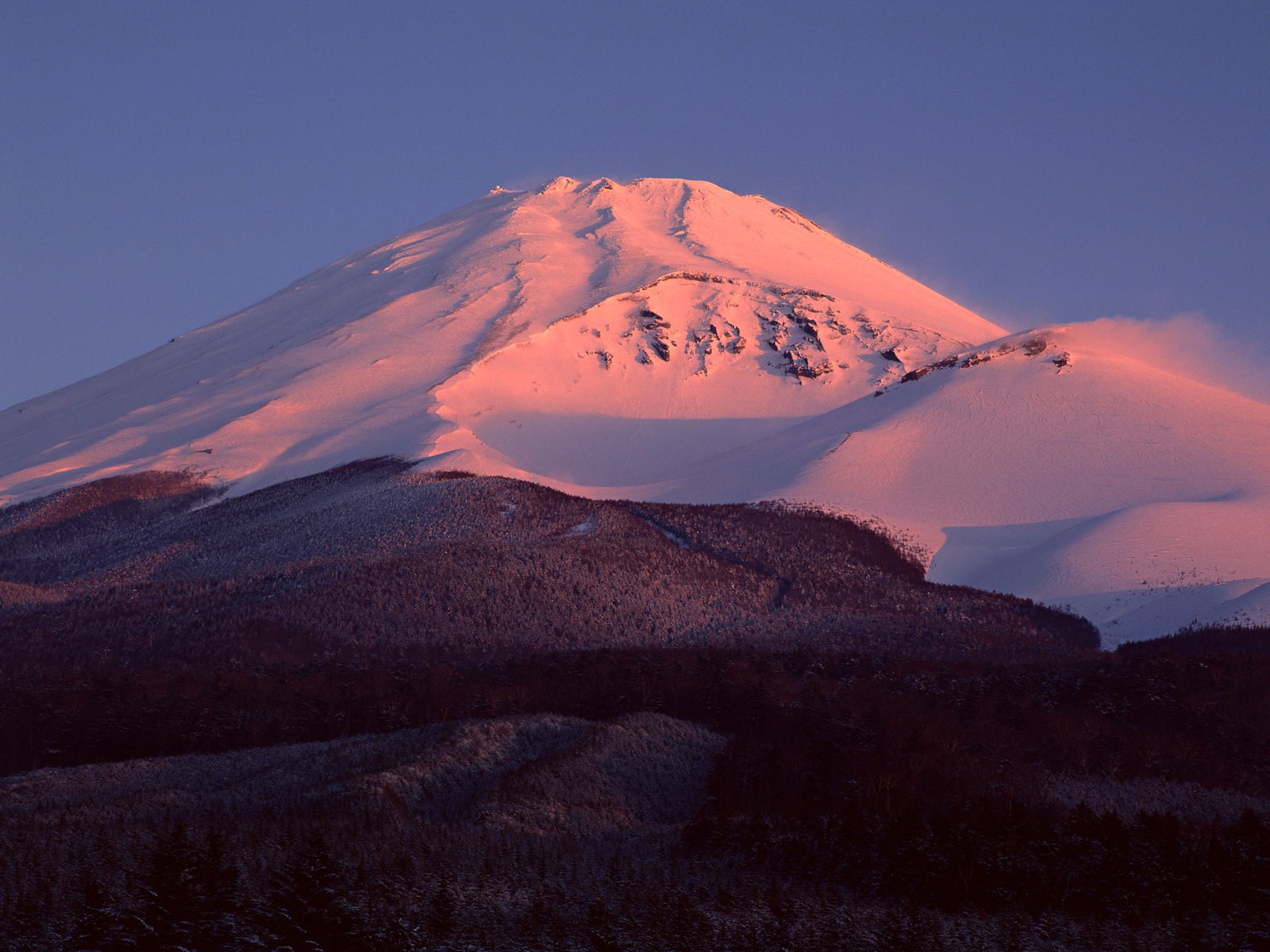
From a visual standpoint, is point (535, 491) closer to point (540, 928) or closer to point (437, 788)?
point (437, 788)

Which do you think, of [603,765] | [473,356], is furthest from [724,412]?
[603,765]

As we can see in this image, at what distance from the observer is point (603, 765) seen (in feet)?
117

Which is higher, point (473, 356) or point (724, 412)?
point (473, 356)

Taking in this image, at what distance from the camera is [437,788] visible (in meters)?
33.7

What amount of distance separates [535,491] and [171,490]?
42.3 meters

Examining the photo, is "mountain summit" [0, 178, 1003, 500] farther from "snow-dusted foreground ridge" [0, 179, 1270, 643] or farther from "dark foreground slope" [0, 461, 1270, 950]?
"dark foreground slope" [0, 461, 1270, 950]

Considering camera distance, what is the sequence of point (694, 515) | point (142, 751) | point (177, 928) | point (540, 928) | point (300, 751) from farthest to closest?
point (694, 515) → point (142, 751) → point (300, 751) → point (540, 928) → point (177, 928)

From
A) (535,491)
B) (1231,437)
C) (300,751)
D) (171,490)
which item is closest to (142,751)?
(300,751)

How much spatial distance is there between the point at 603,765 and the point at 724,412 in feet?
401

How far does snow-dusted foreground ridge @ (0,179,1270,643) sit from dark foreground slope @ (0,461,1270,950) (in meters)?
18.6

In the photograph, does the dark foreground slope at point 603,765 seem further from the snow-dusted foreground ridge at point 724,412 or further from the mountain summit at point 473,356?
the mountain summit at point 473,356

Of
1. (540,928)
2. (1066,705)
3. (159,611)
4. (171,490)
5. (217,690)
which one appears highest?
(171,490)

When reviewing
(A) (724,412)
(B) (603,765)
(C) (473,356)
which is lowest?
(B) (603,765)

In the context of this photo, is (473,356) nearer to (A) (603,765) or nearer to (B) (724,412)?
(B) (724,412)
